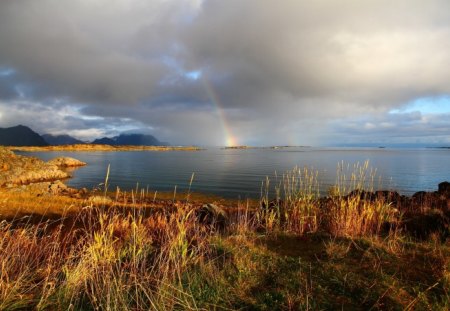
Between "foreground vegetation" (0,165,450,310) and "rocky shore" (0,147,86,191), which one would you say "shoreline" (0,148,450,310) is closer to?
"foreground vegetation" (0,165,450,310)

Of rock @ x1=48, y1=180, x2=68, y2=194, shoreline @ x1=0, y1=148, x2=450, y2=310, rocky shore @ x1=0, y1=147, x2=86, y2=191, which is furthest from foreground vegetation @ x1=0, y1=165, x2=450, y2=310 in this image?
rocky shore @ x1=0, y1=147, x2=86, y2=191

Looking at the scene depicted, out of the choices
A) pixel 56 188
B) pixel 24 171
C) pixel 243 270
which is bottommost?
pixel 56 188

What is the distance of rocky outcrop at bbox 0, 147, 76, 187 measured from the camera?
148 feet

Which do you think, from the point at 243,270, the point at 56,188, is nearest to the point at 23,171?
the point at 56,188

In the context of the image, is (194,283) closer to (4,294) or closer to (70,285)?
(70,285)

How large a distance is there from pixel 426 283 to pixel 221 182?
3841 cm

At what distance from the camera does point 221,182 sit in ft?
145

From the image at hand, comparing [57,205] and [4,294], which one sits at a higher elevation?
[4,294]

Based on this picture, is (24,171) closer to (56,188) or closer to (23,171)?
(23,171)

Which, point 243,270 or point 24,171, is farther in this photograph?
point 24,171

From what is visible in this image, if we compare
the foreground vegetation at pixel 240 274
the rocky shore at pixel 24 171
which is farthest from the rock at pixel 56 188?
the foreground vegetation at pixel 240 274

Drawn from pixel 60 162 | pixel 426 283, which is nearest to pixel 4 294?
pixel 426 283

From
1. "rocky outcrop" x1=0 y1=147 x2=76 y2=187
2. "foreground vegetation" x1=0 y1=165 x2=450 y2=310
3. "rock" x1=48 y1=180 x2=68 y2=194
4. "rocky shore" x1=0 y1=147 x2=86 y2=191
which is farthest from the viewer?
"rocky outcrop" x1=0 y1=147 x2=76 y2=187

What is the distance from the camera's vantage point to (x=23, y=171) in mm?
47844
